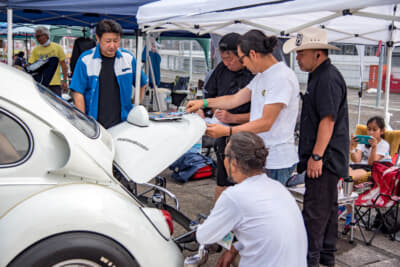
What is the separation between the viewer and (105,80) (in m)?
4.16

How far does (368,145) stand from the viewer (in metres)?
5.42

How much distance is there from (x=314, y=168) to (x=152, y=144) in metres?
1.21

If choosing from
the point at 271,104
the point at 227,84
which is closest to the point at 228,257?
the point at 271,104

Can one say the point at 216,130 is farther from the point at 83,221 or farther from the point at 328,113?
the point at 83,221

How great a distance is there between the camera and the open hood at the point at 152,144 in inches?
109

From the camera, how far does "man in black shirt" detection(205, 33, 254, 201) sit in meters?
3.74

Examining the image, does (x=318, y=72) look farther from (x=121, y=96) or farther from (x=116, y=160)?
(x=121, y=96)

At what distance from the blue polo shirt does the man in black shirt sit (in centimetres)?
81

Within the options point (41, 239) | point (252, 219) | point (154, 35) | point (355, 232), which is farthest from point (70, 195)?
point (154, 35)

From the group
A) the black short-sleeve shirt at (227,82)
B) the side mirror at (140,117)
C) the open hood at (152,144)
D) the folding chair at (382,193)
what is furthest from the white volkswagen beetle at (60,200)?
the folding chair at (382,193)

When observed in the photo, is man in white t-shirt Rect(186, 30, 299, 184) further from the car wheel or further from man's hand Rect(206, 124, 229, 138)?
the car wheel

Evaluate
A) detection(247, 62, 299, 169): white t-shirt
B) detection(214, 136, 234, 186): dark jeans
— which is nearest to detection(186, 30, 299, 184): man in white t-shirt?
detection(247, 62, 299, 169): white t-shirt

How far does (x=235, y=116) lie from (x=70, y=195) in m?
1.92

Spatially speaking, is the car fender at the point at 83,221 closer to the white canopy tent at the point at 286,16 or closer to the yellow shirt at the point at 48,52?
the white canopy tent at the point at 286,16
